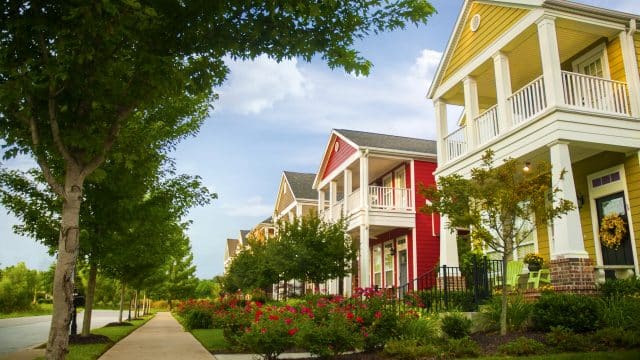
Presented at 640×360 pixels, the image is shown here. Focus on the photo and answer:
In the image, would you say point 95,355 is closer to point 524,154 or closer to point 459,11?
point 524,154

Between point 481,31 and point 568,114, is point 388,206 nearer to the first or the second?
point 481,31

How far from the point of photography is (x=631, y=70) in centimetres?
1222

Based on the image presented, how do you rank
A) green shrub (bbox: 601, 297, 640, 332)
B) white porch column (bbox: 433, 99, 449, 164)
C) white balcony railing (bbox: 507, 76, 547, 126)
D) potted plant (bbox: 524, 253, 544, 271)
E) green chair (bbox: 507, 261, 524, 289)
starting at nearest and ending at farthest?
green shrub (bbox: 601, 297, 640, 332)
white balcony railing (bbox: 507, 76, 547, 126)
potted plant (bbox: 524, 253, 544, 271)
green chair (bbox: 507, 261, 524, 289)
white porch column (bbox: 433, 99, 449, 164)

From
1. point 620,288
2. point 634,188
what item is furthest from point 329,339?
point 634,188

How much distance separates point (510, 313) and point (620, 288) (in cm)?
224

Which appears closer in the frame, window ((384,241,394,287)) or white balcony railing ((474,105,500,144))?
white balcony railing ((474,105,500,144))

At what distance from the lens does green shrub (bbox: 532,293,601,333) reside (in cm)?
888

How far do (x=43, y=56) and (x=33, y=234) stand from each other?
750cm

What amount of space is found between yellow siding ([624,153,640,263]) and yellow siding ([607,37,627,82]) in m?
2.01

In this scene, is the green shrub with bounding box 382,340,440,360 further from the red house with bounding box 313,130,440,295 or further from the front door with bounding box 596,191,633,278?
the red house with bounding box 313,130,440,295

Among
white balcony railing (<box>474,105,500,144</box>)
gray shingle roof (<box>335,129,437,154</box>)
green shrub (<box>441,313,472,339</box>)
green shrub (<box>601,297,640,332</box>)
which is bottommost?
green shrub (<box>441,313,472,339</box>)

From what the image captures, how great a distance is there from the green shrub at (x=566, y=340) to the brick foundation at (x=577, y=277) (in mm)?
1946

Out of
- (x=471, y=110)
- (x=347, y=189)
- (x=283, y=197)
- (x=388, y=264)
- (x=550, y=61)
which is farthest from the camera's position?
(x=283, y=197)

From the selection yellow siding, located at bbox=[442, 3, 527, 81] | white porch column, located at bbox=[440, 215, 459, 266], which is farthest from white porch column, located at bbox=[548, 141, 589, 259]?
white porch column, located at bbox=[440, 215, 459, 266]
